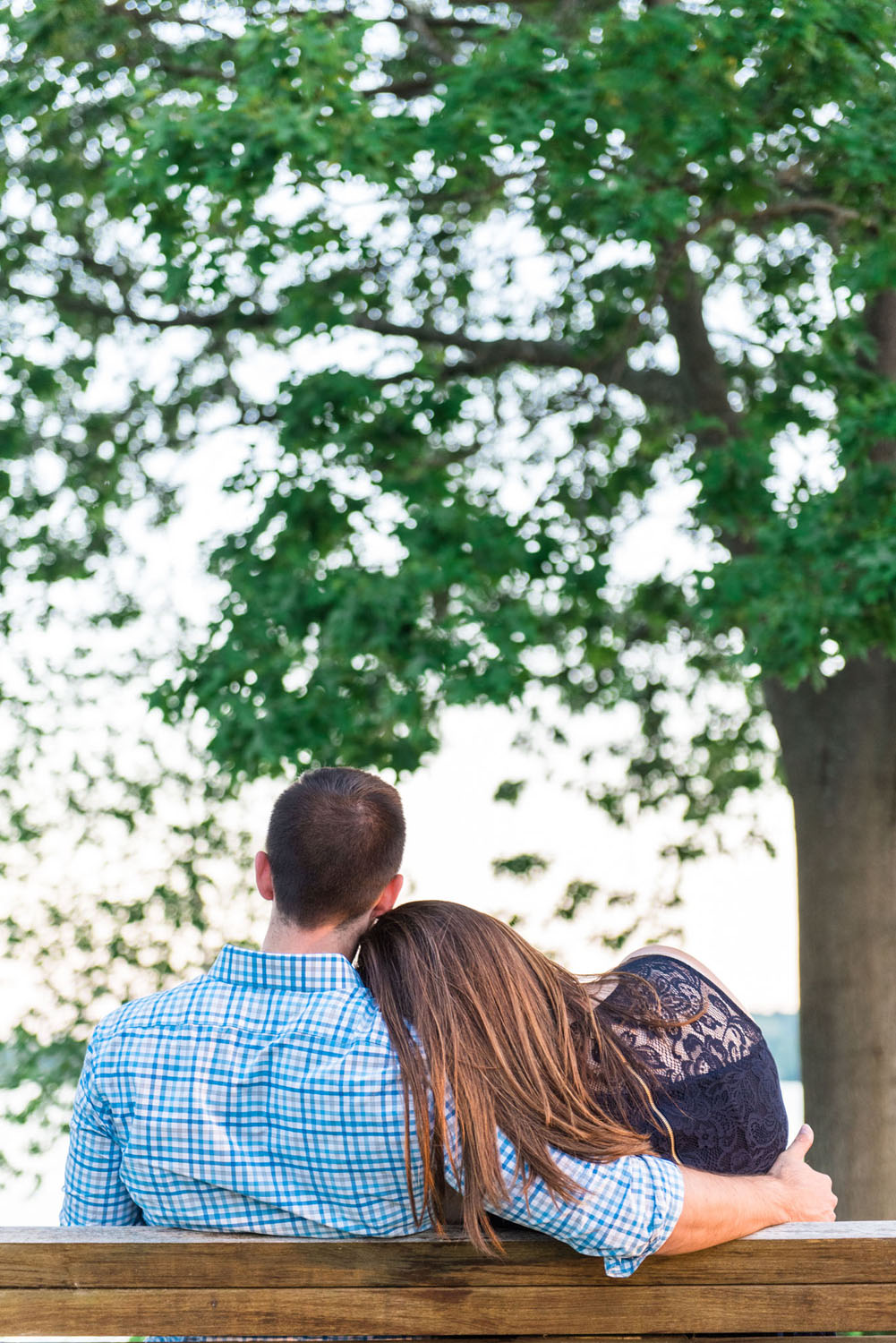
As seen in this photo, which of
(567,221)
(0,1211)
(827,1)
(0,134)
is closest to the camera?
(827,1)

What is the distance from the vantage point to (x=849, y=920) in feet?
24.0

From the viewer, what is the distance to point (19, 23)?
6.10 metres

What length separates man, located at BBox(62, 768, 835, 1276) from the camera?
184 cm

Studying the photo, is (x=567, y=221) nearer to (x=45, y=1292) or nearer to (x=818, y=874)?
(x=818, y=874)

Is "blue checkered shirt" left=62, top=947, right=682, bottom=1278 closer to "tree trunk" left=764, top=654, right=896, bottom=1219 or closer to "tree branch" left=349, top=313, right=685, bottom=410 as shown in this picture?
"tree trunk" left=764, top=654, right=896, bottom=1219

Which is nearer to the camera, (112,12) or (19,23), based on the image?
(19,23)

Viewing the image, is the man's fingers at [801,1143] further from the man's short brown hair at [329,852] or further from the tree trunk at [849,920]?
the tree trunk at [849,920]

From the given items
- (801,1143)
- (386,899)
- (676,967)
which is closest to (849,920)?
(801,1143)

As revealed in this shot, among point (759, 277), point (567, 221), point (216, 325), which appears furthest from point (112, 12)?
point (759, 277)

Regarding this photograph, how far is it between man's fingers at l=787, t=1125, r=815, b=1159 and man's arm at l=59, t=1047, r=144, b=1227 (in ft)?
3.39

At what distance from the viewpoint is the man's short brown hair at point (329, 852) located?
6.91 ft

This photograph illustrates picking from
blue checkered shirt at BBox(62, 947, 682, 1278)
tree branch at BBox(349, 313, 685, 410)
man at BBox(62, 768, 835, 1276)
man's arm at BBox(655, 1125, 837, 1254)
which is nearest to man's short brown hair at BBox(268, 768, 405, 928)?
man at BBox(62, 768, 835, 1276)

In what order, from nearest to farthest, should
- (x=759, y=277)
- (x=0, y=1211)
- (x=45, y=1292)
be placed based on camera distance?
(x=45, y=1292) → (x=759, y=277) → (x=0, y=1211)

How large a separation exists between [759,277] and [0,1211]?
26.3ft
